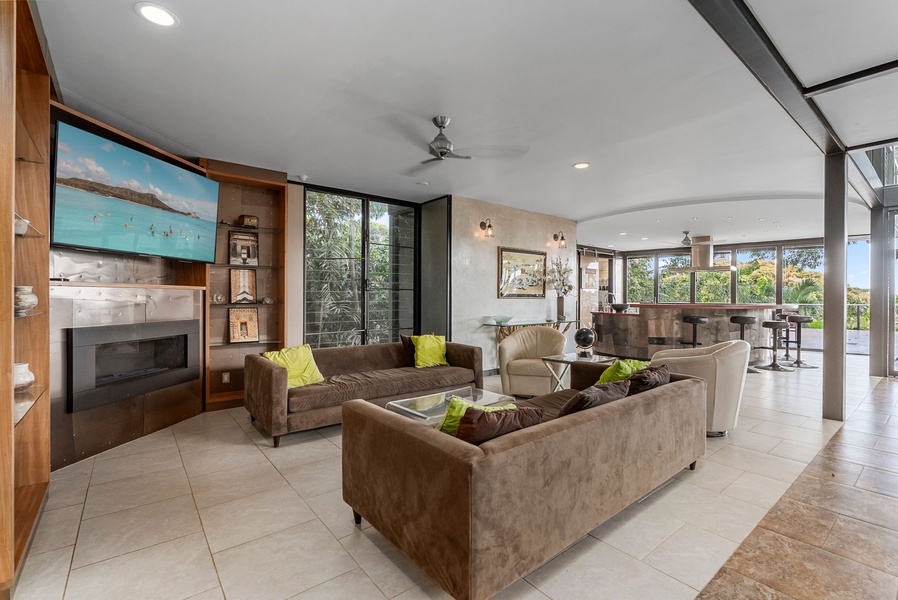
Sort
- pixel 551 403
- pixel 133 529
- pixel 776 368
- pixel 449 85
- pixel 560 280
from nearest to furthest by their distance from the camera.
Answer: pixel 133 529 → pixel 449 85 → pixel 551 403 → pixel 776 368 → pixel 560 280

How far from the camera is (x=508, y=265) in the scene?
22.3ft

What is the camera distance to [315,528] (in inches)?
87.9

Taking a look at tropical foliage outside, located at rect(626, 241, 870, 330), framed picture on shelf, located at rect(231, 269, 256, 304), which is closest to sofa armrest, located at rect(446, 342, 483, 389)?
framed picture on shelf, located at rect(231, 269, 256, 304)

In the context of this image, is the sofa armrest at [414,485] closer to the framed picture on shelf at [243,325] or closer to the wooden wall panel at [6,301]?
the wooden wall panel at [6,301]

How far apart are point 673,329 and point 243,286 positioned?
7250 millimetres

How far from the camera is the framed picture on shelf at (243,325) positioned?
468 centimetres

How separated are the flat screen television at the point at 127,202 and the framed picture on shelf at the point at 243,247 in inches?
16.6

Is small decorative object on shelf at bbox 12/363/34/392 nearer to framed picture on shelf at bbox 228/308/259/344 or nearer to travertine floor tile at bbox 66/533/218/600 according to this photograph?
travertine floor tile at bbox 66/533/218/600

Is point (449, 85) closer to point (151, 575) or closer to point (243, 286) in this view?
point (151, 575)

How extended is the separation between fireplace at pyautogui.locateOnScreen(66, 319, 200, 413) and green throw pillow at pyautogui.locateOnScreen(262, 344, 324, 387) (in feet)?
3.24

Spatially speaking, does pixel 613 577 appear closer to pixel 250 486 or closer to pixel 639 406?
pixel 639 406

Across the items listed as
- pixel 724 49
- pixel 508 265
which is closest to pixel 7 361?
pixel 724 49

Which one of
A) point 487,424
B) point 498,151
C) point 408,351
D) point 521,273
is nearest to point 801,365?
point 521,273

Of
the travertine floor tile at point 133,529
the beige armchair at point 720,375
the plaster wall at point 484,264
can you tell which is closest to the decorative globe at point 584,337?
the beige armchair at point 720,375
